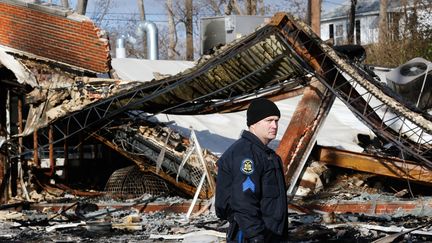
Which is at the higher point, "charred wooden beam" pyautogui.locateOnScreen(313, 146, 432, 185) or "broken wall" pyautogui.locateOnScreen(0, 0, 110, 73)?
"broken wall" pyautogui.locateOnScreen(0, 0, 110, 73)

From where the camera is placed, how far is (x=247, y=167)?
5.69 metres

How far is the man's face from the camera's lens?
5840 mm

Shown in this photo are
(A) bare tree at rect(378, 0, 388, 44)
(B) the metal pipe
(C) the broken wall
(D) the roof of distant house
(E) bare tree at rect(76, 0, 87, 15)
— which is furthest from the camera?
(D) the roof of distant house

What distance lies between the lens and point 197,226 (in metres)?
12.1

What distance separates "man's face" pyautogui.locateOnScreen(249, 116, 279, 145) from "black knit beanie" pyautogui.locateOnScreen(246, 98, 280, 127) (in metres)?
0.03

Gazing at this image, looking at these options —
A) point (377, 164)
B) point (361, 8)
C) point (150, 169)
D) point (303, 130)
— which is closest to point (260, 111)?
point (303, 130)

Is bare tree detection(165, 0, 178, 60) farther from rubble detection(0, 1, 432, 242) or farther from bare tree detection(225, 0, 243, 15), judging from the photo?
rubble detection(0, 1, 432, 242)

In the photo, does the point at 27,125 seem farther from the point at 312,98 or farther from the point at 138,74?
the point at 138,74

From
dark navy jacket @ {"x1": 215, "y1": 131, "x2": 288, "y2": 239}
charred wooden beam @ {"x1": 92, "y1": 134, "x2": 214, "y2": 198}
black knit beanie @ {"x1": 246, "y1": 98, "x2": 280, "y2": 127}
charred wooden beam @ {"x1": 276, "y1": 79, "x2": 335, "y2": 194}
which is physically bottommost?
charred wooden beam @ {"x1": 92, "y1": 134, "x2": 214, "y2": 198}

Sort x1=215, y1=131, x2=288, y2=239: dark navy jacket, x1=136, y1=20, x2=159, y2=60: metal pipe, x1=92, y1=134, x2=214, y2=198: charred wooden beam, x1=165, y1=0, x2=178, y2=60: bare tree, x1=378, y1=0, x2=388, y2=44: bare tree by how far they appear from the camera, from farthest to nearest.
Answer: x1=165, y1=0, x2=178, y2=60: bare tree, x1=378, y1=0, x2=388, y2=44: bare tree, x1=136, y1=20, x2=159, y2=60: metal pipe, x1=92, y1=134, x2=214, y2=198: charred wooden beam, x1=215, y1=131, x2=288, y2=239: dark navy jacket

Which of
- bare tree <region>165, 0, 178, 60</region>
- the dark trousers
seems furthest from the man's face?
bare tree <region>165, 0, 178, 60</region>

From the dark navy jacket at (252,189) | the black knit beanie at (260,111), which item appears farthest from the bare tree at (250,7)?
the dark navy jacket at (252,189)

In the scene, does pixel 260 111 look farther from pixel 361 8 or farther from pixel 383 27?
pixel 361 8

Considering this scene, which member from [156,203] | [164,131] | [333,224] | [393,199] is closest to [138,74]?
[164,131]
